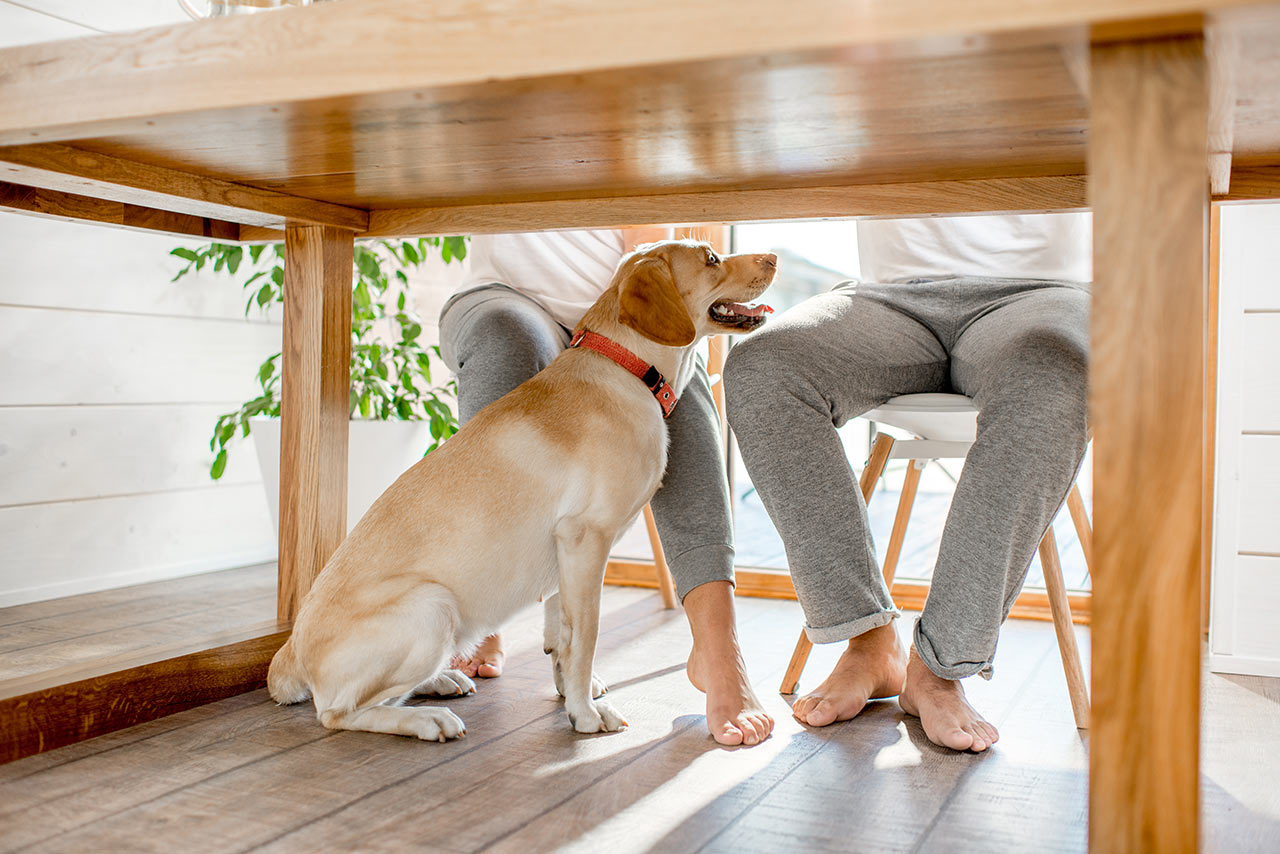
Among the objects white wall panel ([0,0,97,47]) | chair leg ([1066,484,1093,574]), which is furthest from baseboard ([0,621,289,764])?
white wall panel ([0,0,97,47])

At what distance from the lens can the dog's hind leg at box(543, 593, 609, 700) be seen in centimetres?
191

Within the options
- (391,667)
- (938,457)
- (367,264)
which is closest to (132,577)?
(367,264)

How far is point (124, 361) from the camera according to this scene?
3.04m

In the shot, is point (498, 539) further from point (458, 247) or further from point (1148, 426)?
point (458, 247)

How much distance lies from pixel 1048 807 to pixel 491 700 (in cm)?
98

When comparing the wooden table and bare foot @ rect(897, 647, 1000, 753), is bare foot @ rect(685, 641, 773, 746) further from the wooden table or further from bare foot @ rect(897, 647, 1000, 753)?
the wooden table

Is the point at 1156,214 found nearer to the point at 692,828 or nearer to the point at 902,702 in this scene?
the point at 692,828

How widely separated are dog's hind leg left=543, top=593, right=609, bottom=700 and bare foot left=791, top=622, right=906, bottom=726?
36cm

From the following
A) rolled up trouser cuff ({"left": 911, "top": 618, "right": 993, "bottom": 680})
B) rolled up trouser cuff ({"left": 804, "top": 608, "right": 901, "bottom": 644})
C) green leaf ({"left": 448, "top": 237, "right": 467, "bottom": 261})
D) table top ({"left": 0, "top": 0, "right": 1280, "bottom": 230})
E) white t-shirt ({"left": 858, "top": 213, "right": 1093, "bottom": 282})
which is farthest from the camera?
green leaf ({"left": 448, "top": 237, "right": 467, "bottom": 261})

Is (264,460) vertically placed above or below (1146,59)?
below

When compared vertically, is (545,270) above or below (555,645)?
above

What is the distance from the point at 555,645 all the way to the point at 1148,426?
1285mm

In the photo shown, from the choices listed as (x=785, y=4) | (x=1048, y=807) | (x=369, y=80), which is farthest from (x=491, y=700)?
(x=785, y=4)

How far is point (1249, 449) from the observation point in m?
2.27
